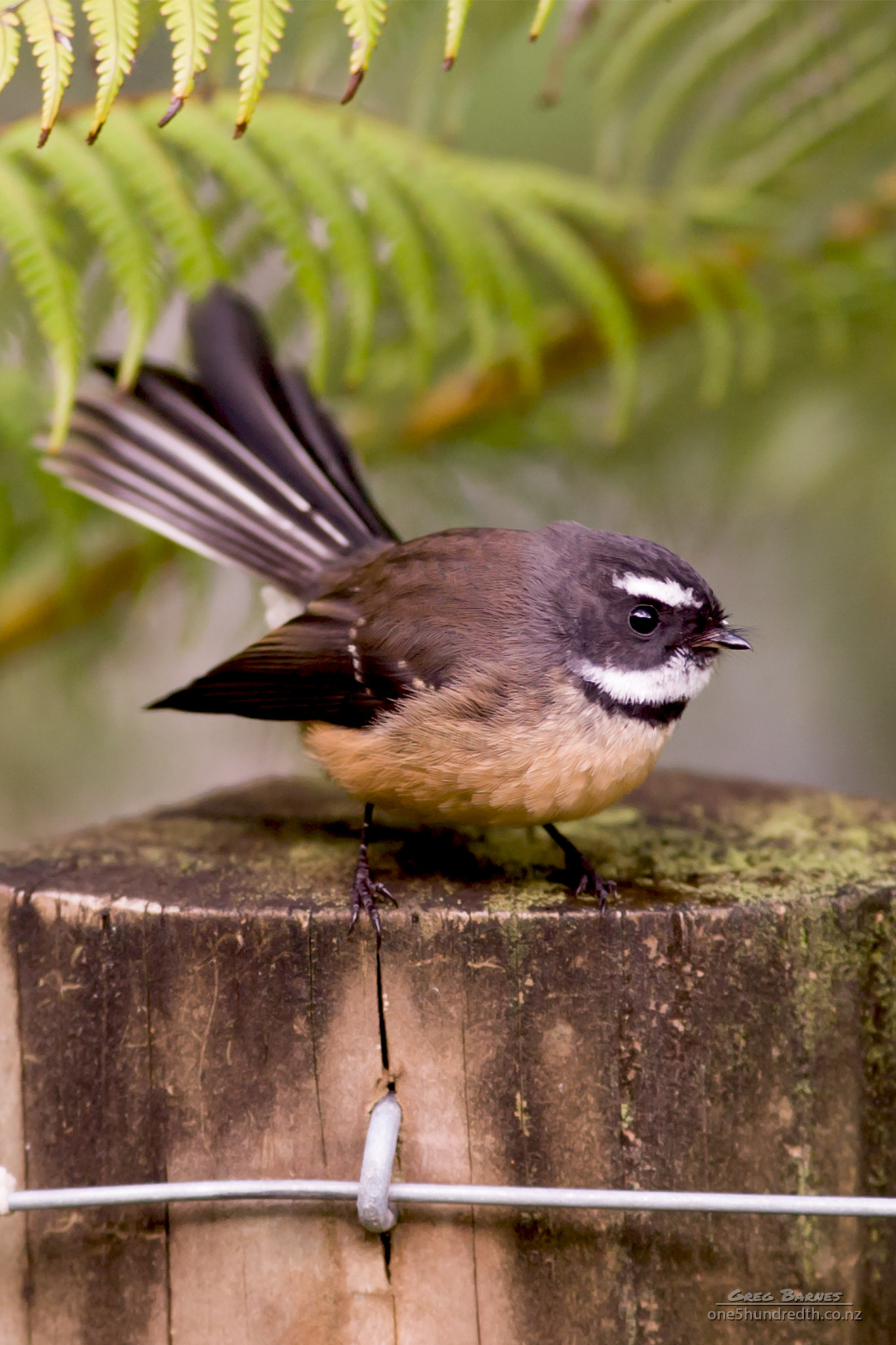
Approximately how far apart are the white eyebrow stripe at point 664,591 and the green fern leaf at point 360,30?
3.59 feet

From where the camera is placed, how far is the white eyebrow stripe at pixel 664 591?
2.48 metres

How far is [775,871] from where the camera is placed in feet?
7.84

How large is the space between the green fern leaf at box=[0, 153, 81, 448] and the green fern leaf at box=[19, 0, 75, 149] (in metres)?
0.62

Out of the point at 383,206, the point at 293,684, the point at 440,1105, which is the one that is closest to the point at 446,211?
the point at 383,206

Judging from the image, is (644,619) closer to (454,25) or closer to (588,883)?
(588,883)

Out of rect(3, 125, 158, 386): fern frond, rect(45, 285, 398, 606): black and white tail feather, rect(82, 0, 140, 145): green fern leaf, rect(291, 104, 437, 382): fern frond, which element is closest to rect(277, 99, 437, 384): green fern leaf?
rect(291, 104, 437, 382): fern frond

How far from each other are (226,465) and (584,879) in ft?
4.56

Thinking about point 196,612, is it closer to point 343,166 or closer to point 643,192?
point 343,166

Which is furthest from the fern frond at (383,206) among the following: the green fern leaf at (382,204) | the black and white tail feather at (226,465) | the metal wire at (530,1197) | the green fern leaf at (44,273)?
the metal wire at (530,1197)

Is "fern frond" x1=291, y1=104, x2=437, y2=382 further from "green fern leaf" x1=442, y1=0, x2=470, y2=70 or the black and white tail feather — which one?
"green fern leaf" x1=442, y1=0, x2=470, y2=70

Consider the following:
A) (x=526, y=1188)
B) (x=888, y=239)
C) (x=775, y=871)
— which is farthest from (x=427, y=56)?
(x=526, y=1188)

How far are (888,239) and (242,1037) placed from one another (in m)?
3.28

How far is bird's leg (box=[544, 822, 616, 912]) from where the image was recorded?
2234 mm

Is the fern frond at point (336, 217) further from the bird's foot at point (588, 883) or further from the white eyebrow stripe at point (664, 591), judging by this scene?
the bird's foot at point (588, 883)
